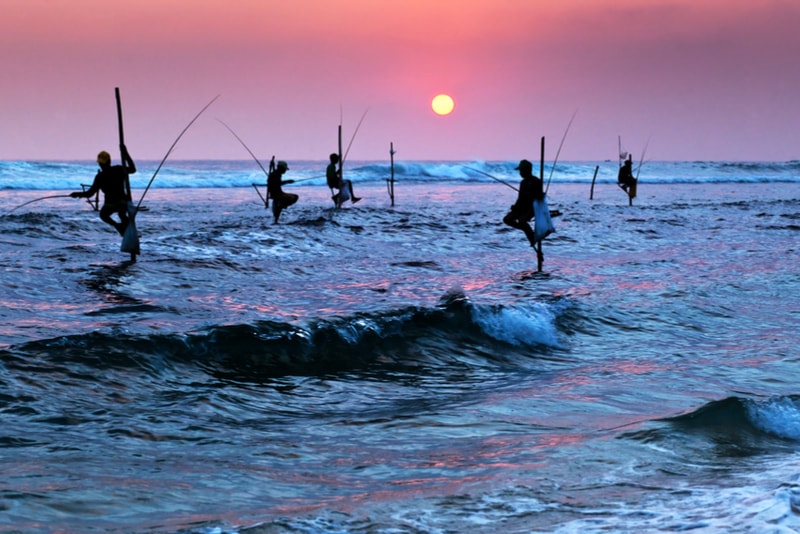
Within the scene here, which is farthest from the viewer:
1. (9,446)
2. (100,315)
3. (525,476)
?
(100,315)

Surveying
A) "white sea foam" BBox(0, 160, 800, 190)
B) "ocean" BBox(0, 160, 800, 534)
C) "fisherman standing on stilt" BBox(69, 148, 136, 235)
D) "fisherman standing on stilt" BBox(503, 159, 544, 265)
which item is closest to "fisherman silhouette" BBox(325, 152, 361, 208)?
"ocean" BBox(0, 160, 800, 534)

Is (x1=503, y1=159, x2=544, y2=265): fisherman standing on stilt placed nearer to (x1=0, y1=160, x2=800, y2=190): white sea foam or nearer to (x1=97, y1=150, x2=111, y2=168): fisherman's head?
(x1=97, y1=150, x2=111, y2=168): fisherman's head

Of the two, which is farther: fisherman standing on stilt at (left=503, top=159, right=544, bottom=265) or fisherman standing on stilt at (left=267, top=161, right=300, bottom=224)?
fisherman standing on stilt at (left=267, top=161, right=300, bottom=224)

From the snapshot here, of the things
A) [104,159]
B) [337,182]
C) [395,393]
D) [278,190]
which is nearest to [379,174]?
[337,182]

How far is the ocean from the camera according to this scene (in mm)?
3662

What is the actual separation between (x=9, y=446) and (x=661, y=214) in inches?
986

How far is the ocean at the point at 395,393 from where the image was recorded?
366 cm

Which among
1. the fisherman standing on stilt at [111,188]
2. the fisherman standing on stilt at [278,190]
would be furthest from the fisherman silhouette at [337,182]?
the fisherman standing on stilt at [111,188]

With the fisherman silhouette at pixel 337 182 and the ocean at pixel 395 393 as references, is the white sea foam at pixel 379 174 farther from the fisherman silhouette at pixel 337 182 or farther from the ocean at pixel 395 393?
the ocean at pixel 395 393

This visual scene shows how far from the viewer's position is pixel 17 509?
359 centimetres

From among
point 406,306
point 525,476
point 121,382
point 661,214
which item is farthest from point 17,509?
point 661,214

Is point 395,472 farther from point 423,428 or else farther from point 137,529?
point 137,529

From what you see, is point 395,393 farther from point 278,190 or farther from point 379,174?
point 379,174

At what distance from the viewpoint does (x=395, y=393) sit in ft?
20.4
